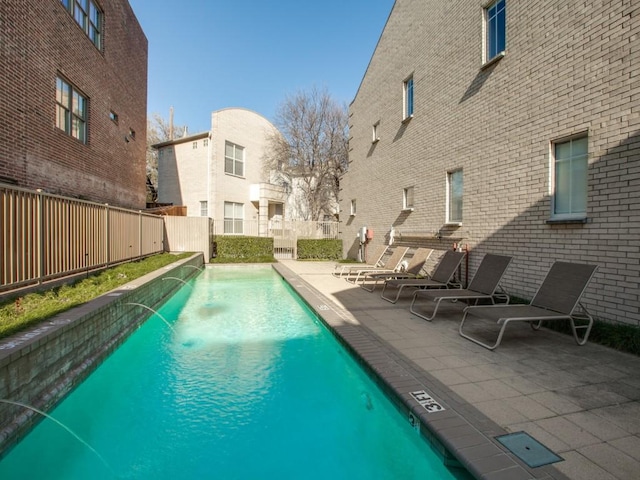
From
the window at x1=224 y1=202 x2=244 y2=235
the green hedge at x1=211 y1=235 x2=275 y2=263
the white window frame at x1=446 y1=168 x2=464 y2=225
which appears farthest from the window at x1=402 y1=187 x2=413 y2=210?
the window at x1=224 y1=202 x2=244 y2=235

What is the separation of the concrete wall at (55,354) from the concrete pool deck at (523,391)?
122 inches

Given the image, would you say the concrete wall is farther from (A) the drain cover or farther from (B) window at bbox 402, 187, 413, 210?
(B) window at bbox 402, 187, 413, 210

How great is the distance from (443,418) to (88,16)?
553 inches

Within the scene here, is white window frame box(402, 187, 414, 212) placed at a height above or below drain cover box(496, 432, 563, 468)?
above

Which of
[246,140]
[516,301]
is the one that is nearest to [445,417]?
[516,301]

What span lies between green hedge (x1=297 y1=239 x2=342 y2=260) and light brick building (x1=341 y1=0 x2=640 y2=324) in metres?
6.91

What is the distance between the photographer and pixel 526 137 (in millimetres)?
6035

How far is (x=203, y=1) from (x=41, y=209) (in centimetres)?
967

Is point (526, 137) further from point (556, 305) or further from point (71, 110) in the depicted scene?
point (71, 110)

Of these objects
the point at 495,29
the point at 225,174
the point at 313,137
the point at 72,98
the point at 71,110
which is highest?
the point at 313,137

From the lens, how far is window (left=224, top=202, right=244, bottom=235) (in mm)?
21750

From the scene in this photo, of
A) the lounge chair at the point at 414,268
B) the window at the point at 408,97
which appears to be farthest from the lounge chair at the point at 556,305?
the window at the point at 408,97

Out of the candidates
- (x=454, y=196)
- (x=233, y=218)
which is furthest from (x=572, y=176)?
(x=233, y=218)

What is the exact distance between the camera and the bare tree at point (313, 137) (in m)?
26.8
